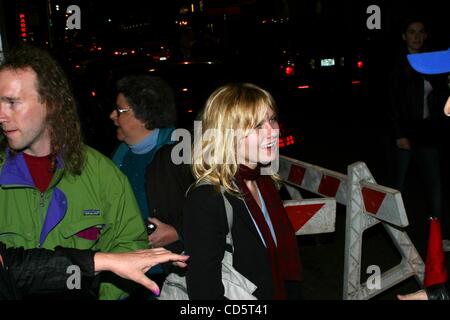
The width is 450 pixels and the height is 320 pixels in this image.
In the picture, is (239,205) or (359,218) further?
(359,218)

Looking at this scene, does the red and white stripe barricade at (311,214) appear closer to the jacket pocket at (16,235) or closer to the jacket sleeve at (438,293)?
the jacket sleeve at (438,293)

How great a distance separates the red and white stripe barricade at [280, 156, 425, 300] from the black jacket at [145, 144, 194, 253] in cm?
A: 166

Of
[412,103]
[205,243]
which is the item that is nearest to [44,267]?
[205,243]

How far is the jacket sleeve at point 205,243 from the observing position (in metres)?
2.53

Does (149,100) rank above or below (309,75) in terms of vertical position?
above

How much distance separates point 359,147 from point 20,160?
31.4 feet

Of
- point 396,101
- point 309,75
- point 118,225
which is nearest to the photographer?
point 118,225

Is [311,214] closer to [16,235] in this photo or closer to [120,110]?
[120,110]

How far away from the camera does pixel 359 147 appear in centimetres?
1150

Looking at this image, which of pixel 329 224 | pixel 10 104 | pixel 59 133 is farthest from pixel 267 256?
pixel 329 224

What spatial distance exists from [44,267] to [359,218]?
303 cm

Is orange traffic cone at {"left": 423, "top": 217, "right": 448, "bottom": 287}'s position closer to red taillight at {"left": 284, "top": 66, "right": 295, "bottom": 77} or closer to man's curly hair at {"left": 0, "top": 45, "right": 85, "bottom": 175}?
man's curly hair at {"left": 0, "top": 45, "right": 85, "bottom": 175}

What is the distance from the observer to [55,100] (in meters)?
2.73

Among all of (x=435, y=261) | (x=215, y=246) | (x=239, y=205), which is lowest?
(x=435, y=261)
